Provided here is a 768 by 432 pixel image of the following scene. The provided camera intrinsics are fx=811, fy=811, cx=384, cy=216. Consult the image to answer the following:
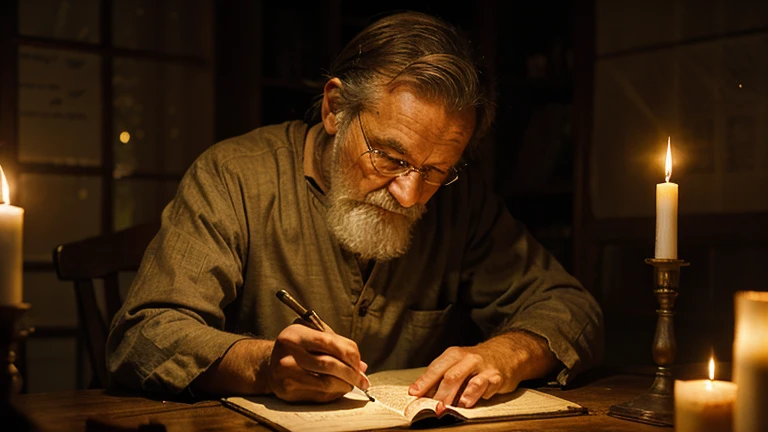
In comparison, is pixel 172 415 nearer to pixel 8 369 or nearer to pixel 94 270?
→ pixel 8 369

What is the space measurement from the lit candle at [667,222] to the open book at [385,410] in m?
0.36

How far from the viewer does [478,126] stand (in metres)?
2.08

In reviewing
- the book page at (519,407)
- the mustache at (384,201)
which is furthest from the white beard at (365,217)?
the book page at (519,407)

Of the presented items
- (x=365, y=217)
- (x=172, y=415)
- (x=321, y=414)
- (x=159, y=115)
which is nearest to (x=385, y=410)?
(x=321, y=414)

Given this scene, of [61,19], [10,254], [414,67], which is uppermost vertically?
[61,19]

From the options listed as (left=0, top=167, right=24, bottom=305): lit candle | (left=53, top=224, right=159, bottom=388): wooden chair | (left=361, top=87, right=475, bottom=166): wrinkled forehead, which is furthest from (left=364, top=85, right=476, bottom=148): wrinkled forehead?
(left=0, top=167, right=24, bottom=305): lit candle

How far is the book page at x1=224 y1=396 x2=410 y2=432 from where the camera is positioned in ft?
4.30

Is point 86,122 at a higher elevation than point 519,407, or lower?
higher

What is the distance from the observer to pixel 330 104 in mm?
2088

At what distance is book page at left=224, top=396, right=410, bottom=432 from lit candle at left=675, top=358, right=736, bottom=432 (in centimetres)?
46

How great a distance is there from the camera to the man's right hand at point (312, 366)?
1416mm

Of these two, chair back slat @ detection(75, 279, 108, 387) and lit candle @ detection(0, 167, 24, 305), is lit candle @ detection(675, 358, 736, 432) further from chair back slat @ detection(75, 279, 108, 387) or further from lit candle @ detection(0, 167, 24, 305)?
chair back slat @ detection(75, 279, 108, 387)

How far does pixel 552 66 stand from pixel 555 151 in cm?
44

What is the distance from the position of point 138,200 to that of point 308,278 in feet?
A: 6.07
